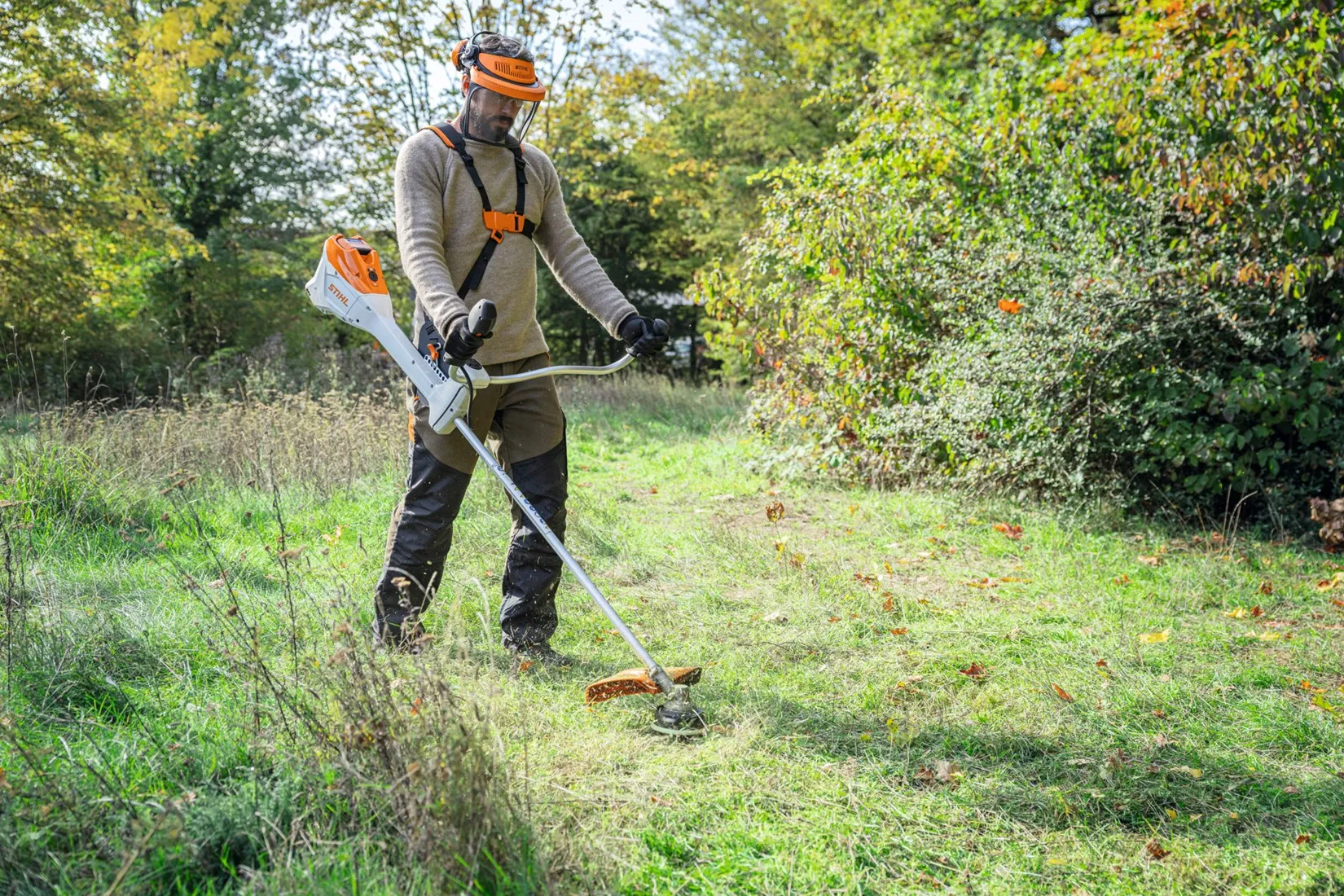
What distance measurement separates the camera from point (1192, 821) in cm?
258

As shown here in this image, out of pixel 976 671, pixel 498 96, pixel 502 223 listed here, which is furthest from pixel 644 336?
pixel 976 671

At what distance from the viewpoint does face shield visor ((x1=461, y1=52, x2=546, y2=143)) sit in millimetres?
3320

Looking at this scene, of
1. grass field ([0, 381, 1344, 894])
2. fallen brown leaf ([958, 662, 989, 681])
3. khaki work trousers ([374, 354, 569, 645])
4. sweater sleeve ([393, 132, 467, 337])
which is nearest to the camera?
grass field ([0, 381, 1344, 894])

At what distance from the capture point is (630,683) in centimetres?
309

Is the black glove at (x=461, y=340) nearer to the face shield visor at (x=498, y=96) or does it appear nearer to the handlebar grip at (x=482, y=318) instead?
the handlebar grip at (x=482, y=318)

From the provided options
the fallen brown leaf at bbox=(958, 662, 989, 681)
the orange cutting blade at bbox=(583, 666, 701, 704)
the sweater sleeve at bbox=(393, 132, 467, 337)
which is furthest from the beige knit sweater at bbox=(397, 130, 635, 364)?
the fallen brown leaf at bbox=(958, 662, 989, 681)

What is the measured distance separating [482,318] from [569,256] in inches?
37.6

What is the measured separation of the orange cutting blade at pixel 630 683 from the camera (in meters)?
3.08

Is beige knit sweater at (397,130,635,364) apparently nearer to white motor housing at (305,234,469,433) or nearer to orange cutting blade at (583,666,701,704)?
white motor housing at (305,234,469,433)

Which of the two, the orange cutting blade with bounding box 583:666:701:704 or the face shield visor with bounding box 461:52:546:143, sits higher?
the face shield visor with bounding box 461:52:546:143

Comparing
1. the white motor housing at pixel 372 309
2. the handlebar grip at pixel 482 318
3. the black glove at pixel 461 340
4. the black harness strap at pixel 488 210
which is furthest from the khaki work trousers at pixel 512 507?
the handlebar grip at pixel 482 318

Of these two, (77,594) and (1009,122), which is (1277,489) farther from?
(77,594)

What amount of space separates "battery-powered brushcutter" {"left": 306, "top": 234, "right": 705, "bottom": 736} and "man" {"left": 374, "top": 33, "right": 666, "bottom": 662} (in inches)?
3.7

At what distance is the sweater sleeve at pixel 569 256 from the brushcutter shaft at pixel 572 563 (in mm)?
706
